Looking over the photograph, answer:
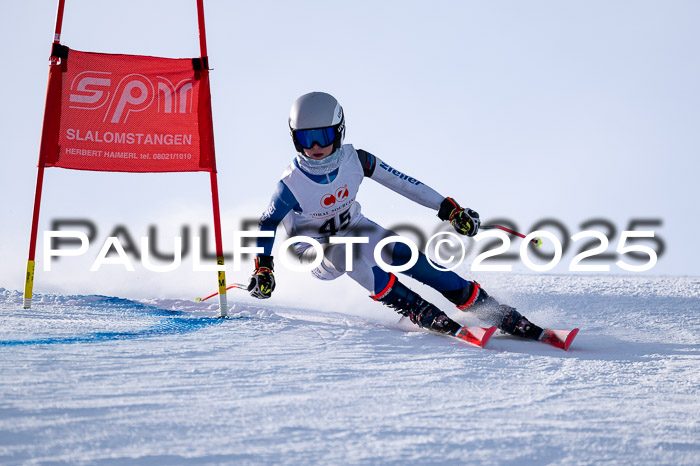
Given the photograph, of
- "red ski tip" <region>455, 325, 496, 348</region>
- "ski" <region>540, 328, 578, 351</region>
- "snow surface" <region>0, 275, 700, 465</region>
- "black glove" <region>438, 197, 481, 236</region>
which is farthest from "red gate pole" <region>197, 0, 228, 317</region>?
"ski" <region>540, 328, 578, 351</region>

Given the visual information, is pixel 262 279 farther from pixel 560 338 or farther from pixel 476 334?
pixel 560 338

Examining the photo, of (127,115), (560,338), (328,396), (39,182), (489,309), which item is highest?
(127,115)

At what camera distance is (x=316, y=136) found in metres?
4.19

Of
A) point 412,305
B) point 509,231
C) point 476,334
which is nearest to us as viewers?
point 476,334

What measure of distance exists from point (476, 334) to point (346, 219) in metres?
1.12

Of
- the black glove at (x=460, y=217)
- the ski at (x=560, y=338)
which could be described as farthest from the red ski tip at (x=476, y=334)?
the black glove at (x=460, y=217)

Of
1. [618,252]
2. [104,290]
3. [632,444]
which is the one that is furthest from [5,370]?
[618,252]

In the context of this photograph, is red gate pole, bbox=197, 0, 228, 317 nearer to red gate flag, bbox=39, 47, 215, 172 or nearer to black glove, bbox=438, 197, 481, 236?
red gate flag, bbox=39, 47, 215, 172

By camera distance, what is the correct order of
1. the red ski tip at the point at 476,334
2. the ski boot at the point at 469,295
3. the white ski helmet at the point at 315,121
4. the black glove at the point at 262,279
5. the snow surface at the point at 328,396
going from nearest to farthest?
the snow surface at the point at 328,396 → the red ski tip at the point at 476,334 → the white ski helmet at the point at 315,121 → the black glove at the point at 262,279 → the ski boot at the point at 469,295

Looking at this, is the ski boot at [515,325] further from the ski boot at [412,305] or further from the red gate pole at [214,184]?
the red gate pole at [214,184]

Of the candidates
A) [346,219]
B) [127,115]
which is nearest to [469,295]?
[346,219]

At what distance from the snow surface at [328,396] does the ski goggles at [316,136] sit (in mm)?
1137

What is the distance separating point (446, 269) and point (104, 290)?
3821mm

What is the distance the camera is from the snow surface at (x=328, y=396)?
214cm
